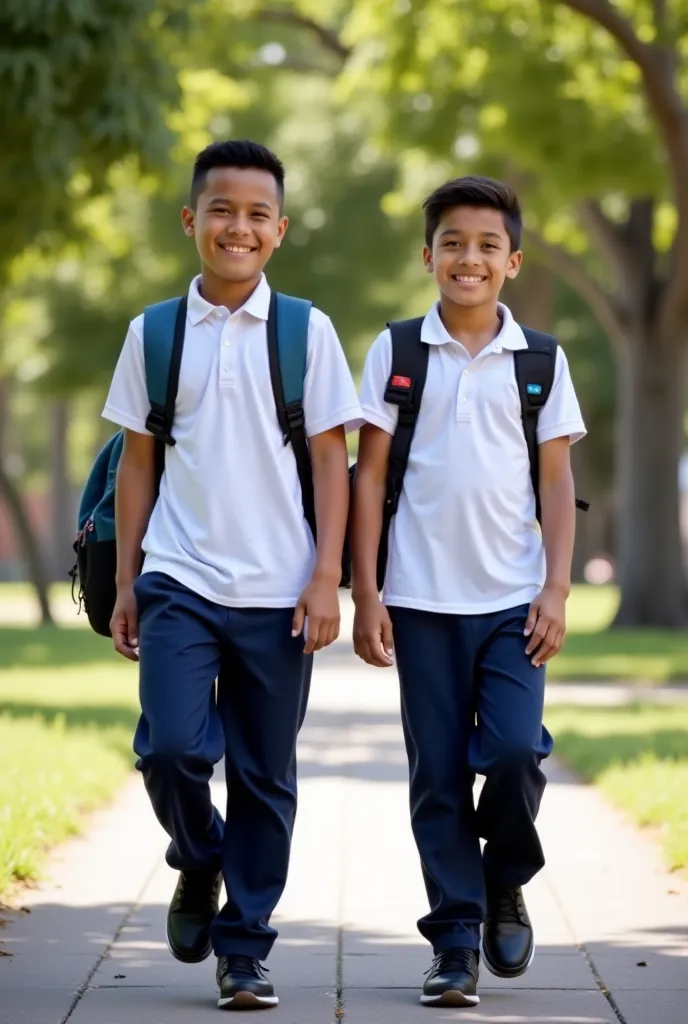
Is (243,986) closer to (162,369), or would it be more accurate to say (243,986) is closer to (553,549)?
(553,549)

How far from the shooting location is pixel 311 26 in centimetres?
2556

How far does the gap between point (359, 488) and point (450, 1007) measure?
133 centimetres

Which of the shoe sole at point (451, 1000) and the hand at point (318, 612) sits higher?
the hand at point (318, 612)

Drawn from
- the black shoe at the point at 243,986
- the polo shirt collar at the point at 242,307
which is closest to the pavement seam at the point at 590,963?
the black shoe at the point at 243,986

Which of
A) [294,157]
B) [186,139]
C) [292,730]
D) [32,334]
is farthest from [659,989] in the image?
[32,334]

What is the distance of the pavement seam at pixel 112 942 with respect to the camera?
15.8 ft

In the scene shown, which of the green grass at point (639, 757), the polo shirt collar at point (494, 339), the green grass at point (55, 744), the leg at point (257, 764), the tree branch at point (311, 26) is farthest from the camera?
the tree branch at point (311, 26)

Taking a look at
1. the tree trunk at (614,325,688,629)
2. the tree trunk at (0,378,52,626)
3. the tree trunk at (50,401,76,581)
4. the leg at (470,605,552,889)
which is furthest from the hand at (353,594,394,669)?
the tree trunk at (50,401,76,581)

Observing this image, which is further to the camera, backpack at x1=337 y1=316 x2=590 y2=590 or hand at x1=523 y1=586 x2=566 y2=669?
backpack at x1=337 y1=316 x2=590 y2=590

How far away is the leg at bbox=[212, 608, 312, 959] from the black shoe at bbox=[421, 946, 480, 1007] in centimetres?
43

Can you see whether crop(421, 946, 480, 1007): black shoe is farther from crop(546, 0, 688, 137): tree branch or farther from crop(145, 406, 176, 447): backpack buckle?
crop(546, 0, 688, 137): tree branch

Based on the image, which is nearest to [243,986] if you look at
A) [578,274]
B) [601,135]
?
[601,135]

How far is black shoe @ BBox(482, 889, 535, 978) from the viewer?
4.91 meters

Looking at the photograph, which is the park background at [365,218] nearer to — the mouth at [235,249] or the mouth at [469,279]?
the mouth at [235,249]
